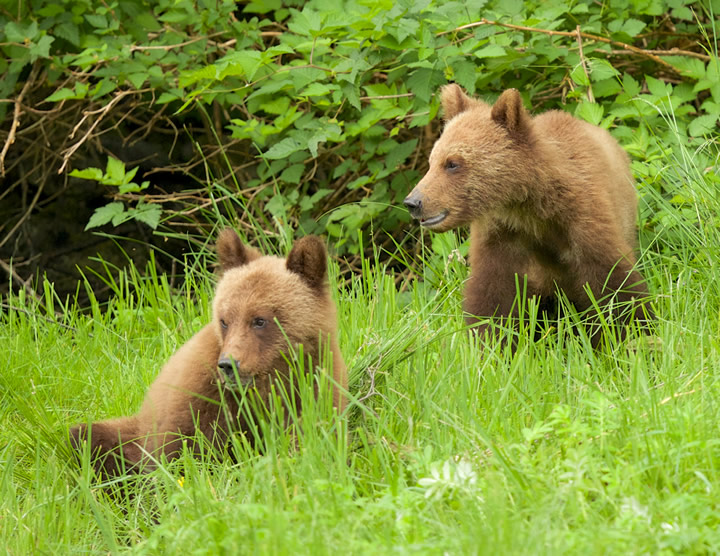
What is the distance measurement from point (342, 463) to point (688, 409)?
117 cm

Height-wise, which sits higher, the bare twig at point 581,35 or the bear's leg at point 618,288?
the bare twig at point 581,35

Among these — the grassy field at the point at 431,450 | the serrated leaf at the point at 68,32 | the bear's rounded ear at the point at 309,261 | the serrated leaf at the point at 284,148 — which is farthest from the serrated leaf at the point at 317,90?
the serrated leaf at the point at 68,32

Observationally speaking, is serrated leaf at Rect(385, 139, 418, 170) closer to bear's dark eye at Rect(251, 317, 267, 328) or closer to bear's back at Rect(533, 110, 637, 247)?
bear's back at Rect(533, 110, 637, 247)

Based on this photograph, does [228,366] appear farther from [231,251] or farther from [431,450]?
[431,450]

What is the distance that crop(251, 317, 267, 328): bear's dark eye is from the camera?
396cm

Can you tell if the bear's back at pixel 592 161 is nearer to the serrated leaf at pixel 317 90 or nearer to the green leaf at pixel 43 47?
the serrated leaf at pixel 317 90

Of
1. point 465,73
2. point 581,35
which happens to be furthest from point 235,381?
point 581,35

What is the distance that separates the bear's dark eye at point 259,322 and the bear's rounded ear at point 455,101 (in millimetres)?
1962

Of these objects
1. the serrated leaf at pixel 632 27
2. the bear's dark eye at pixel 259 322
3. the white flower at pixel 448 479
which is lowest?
the white flower at pixel 448 479

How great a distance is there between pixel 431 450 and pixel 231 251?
1.46 meters

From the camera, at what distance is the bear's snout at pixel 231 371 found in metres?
3.73

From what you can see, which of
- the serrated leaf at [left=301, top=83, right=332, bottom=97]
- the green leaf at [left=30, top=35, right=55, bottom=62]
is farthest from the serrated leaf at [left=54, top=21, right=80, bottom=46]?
the serrated leaf at [left=301, top=83, right=332, bottom=97]

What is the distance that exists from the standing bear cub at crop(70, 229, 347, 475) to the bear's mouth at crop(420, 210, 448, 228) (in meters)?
1.00

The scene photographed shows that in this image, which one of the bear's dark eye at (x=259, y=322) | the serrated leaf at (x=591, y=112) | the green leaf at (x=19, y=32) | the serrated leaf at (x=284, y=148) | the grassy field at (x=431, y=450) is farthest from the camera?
the green leaf at (x=19, y=32)
